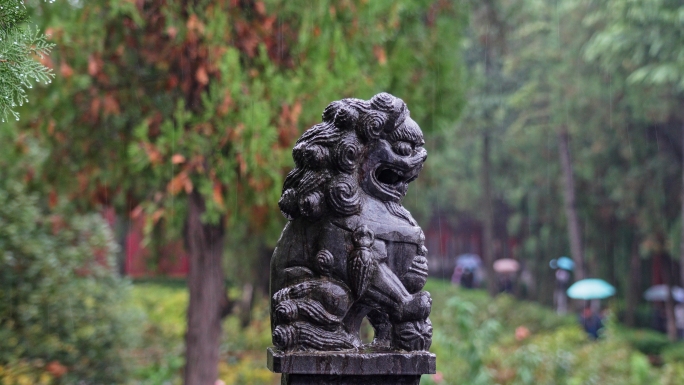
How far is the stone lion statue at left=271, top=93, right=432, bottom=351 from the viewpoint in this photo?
10.6 ft

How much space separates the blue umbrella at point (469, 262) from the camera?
124ft

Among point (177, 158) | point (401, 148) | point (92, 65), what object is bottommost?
point (401, 148)

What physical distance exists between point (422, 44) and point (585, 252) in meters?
15.0

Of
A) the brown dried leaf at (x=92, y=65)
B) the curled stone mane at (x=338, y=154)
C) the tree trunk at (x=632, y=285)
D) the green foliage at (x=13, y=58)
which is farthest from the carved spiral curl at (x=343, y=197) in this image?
the tree trunk at (x=632, y=285)

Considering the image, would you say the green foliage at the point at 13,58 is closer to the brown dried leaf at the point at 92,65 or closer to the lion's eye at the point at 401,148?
the lion's eye at the point at 401,148

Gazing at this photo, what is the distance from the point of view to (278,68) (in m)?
6.94

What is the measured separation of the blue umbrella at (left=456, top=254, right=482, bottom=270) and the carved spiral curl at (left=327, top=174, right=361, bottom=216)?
1380 inches

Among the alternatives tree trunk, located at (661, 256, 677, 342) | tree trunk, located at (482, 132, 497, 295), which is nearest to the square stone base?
tree trunk, located at (661, 256, 677, 342)

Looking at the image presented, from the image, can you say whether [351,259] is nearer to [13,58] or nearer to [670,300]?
[13,58]

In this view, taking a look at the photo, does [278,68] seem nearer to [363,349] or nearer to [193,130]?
[193,130]

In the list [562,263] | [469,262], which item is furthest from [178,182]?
[469,262]

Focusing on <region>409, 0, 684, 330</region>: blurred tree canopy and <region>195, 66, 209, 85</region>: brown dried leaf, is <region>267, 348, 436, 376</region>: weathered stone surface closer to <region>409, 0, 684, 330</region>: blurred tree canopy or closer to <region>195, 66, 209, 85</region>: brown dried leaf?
<region>195, 66, 209, 85</region>: brown dried leaf

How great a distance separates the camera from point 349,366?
10.4 ft

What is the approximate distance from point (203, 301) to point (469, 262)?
31.6 metres
